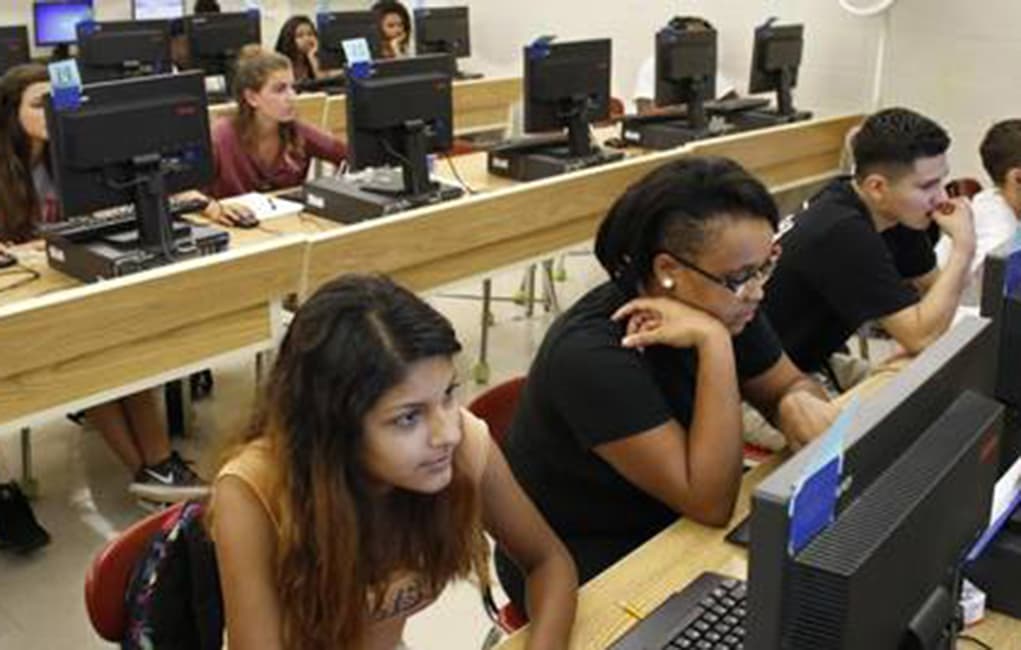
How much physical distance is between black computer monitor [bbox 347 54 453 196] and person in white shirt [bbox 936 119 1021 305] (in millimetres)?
1510

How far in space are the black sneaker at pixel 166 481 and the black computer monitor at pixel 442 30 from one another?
4.10 metres

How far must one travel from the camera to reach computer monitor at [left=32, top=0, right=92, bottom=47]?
7.19 meters

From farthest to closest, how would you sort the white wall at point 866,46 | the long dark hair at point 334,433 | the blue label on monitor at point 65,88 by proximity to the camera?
the white wall at point 866,46 → the blue label on monitor at point 65,88 → the long dark hair at point 334,433

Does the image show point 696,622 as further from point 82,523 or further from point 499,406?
point 82,523

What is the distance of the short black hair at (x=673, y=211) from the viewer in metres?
1.72

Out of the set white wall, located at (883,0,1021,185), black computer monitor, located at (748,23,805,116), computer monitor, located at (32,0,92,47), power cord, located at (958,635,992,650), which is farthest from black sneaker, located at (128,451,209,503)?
computer monitor, located at (32,0,92,47)

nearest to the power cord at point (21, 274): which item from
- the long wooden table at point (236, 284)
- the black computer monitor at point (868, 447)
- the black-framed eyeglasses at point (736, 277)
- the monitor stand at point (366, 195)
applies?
the long wooden table at point (236, 284)

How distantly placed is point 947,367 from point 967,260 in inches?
68.7

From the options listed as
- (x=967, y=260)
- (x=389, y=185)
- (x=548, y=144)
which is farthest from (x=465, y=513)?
(x=548, y=144)

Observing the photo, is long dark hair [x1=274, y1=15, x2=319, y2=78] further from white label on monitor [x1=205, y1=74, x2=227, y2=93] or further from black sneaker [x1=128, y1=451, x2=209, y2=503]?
black sneaker [x1=128, y1=451, x2=209, y2=503]

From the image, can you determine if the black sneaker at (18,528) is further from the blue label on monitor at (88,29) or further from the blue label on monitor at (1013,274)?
the blue label on monitor at (88,29)

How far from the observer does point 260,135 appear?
4.05 meters

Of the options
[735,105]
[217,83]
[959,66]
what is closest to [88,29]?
[217,83]

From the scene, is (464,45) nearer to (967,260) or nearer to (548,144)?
(548,144)
